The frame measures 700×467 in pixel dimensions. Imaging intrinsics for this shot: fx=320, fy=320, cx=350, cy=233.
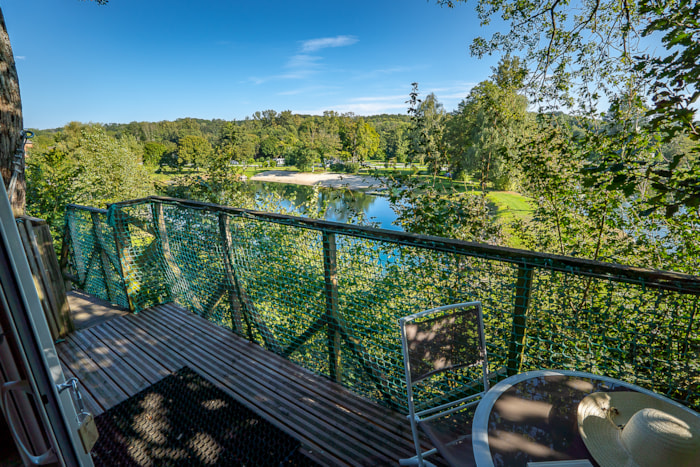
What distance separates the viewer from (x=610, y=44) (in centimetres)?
424

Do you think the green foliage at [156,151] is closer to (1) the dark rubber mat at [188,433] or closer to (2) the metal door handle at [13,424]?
(1) the dark rubber mat at [188,433]

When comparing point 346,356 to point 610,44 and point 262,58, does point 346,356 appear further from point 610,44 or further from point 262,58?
point 262,58

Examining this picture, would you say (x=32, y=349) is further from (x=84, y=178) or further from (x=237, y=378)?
(x=84, y=178)

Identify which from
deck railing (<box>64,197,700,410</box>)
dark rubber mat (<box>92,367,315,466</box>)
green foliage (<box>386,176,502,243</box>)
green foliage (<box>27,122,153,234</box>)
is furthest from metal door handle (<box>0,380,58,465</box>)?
green foliage (<box>27,122,153,234</box>)

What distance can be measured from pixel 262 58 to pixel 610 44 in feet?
170

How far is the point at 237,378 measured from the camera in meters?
2.41

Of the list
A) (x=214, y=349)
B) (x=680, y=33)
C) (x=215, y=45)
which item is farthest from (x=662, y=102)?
(x=215, y=45)

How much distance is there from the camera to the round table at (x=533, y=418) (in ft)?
3.15

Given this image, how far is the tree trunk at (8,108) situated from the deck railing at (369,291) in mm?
805

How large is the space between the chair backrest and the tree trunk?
10.8 ft

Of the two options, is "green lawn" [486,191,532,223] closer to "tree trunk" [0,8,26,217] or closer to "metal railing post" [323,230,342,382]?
"metal railing post" [323,230,342,382]

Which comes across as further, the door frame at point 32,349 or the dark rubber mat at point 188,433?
the dark rubber mat at point 188,433

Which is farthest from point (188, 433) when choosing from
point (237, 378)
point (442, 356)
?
point (442, 356)

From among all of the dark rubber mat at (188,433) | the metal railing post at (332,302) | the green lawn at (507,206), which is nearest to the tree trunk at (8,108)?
the dark rubber mat at (188,433)
